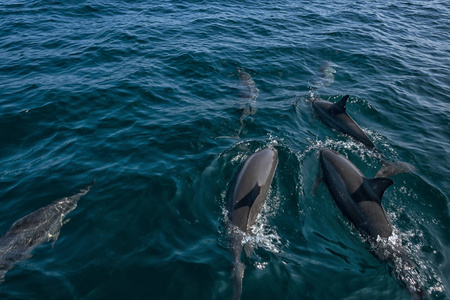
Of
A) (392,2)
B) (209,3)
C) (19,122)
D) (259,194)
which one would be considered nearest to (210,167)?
(259,194)

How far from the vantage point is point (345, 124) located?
12383mm

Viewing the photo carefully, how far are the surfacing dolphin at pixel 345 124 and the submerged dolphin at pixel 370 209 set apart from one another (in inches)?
67.5

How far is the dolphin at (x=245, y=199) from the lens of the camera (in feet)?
23.4

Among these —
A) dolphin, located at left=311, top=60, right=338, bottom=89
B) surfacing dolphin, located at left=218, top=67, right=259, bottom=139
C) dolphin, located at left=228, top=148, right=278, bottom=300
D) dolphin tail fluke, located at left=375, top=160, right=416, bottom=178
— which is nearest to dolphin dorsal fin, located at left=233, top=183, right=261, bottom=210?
dolphin, located at left=228, top=148, right=278, bottom=300

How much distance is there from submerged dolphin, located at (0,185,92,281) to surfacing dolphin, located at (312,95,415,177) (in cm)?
1068

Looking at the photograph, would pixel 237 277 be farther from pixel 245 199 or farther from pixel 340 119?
pixel 340 119

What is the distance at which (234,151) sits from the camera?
35.9 ft

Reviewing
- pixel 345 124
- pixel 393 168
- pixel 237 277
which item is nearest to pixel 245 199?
pixel 237 277

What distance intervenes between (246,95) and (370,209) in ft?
28.7

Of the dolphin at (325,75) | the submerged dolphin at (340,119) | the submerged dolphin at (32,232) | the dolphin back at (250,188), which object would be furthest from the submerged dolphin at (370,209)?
the submerged dolphin at (32,232)

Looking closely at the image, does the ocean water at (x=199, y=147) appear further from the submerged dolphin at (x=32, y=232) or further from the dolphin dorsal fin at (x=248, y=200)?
the dolphin dorsal fin at (x=248, y=200)

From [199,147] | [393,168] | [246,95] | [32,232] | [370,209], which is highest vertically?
[370,209]

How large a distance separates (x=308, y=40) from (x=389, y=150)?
542 inches

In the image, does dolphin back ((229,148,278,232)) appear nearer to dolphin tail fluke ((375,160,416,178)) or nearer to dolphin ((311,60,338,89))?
dolphin tail fluke ((375,160,416,178))
